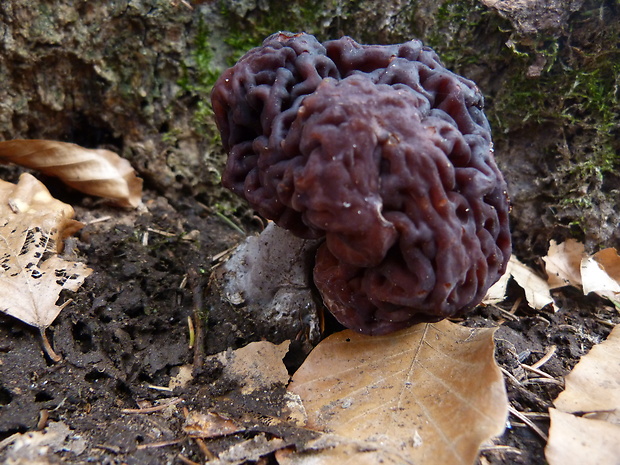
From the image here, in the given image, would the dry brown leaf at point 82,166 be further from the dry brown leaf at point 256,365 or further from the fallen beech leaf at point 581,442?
the fallen beech leaf at point 581,442

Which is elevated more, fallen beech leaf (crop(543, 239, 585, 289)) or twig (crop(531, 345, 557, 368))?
fallen beech leaf (crop(543, 239, 585, 289))

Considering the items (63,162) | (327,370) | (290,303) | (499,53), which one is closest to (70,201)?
(63,162)

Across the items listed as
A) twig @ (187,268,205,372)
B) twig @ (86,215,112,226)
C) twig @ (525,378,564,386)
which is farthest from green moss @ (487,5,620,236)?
twig @ (86,215,112,226)

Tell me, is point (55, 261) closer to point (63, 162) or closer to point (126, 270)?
point (126, 270)

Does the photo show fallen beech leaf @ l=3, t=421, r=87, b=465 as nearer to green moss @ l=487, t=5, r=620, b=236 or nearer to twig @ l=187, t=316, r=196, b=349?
twig @ l=187, t=316, r=196, b=349

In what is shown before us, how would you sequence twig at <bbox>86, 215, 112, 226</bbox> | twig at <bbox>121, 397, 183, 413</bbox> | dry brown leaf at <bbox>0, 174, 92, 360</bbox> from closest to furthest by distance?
1. twig at <bbox>121, 397, 183, 413</bbox>
2. dry brown leaf at <bbox>0, 174, 92, 360</bbox>
3. twig at <bbox>86, 215, 112, 226</bbox>

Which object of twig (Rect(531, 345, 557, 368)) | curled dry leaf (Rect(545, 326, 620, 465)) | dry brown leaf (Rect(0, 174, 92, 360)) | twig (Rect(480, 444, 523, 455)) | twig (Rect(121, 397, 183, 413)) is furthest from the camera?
twig (Rect(531, 345, 557, 368))
